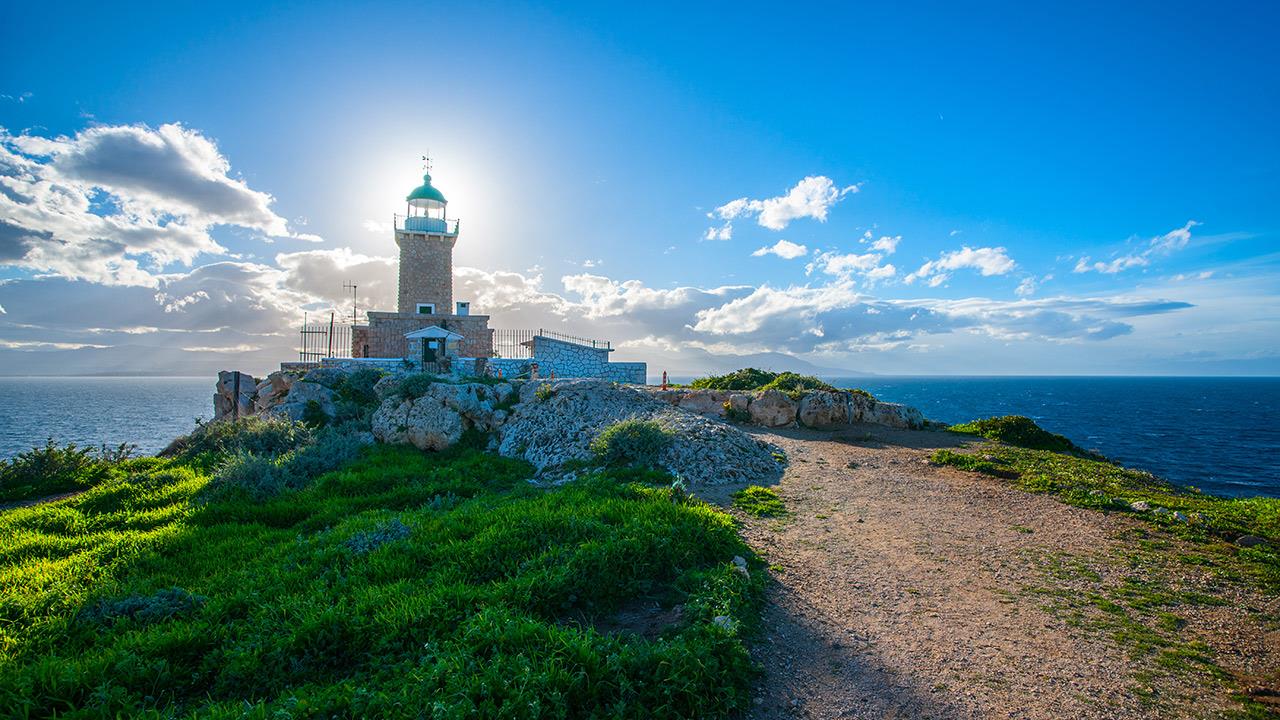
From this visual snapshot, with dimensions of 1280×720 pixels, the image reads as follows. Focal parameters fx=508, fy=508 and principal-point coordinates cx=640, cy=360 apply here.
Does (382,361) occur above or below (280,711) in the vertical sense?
above

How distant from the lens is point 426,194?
3559 cm

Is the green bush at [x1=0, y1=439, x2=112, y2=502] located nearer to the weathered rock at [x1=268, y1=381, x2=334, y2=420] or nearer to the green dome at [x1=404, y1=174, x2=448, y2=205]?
the weathered rock at [x1=268, y1=381, x2=334, y2=420]

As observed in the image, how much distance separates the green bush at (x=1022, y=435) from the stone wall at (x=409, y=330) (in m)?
29.4

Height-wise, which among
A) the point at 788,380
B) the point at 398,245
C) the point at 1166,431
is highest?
the point at 398,245

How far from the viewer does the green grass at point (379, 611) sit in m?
3.63

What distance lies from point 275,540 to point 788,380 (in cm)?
2080

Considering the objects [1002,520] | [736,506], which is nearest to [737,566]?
[736,506]

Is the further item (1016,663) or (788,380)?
(788,380)

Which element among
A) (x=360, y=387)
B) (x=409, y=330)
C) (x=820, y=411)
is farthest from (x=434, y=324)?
(x=820, y=411)

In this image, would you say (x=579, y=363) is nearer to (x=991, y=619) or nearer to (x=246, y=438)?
(x=246, y=438)

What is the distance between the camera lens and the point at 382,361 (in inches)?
1106

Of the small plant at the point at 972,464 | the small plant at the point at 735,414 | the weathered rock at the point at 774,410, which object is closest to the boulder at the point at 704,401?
the small plant at the point at 735,414

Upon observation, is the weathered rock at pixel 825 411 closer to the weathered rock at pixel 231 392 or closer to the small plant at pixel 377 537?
the small plant at pixel 377 537

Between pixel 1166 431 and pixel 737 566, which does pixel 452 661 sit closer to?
pixel 737 566
